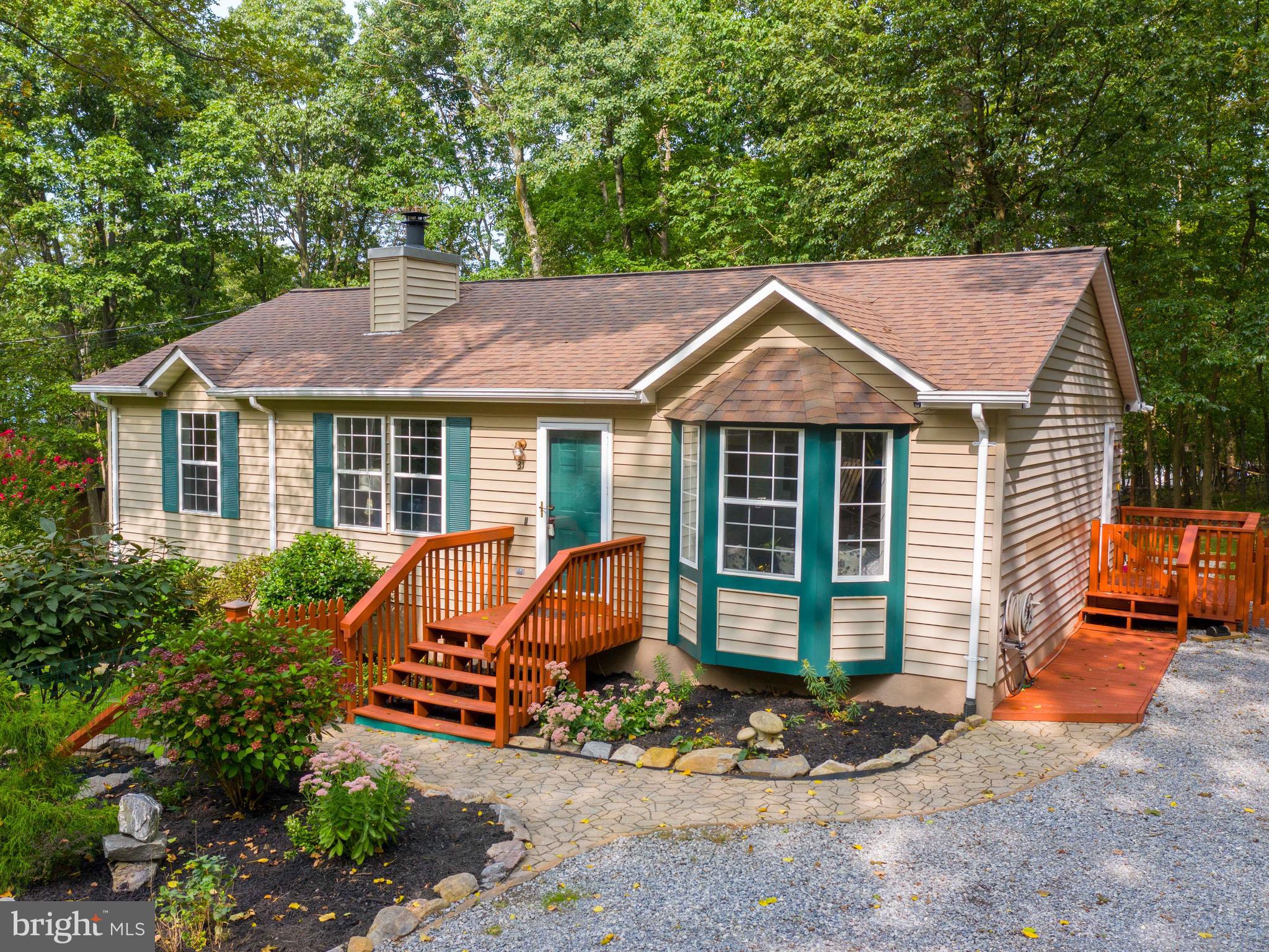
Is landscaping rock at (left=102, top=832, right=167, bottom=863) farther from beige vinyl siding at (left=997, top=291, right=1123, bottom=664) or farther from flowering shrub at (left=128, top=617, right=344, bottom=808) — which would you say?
beige vinyl siding at (left=997, top=291, right=1123, bottom=664)

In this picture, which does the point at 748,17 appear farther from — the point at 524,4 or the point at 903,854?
the point at 903,854

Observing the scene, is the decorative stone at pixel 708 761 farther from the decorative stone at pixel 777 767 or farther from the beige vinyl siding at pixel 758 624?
the beige vinyl siding at pixel 758 624

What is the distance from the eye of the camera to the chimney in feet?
43.5

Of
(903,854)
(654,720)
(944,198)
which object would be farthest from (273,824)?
(944,198)

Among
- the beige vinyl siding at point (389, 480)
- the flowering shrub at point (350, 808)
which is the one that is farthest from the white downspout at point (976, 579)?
the flowering shrub at point (350, 808)

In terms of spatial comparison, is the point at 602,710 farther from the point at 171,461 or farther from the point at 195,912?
the point at 171,461

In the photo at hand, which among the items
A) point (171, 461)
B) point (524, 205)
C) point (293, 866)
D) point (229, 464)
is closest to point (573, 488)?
point (293, 866)

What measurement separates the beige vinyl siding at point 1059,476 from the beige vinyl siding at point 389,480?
138 inches

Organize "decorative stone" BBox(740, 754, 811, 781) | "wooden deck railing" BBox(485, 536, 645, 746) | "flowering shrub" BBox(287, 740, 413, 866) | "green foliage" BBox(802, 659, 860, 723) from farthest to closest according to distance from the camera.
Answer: "green foliage" BBox(802, 659, 860, 723) < "wooden deck railing" BBox(485, 536, 645, 746) < "decorative stone" BBox(740, 754, 811, 781) < "flowering shrub" BBox(287, 740, 413, 866)

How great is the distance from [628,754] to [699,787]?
2.63 ft

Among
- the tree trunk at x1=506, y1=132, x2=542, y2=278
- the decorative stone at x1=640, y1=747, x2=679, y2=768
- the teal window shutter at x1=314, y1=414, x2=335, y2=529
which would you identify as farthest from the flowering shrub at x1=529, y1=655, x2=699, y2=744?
the tree trunk at x1=506, y1=132, x2=542, y2=278

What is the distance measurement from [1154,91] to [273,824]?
20.0 m

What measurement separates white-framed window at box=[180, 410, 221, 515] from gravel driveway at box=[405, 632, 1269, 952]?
1016cm

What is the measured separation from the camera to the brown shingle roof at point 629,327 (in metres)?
8.52
